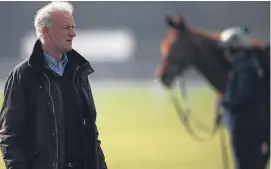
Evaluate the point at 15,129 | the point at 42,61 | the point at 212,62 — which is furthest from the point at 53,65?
the point at 212,62

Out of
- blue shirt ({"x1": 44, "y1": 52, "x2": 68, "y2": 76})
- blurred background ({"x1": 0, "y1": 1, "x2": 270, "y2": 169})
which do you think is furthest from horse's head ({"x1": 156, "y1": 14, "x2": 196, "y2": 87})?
blurred background ({"x1": 0, "y1": 1, "x2": 270, "y2": 169})

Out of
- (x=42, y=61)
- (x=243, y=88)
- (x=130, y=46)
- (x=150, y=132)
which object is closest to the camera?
(x=42, y=61)

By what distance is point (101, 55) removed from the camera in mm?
42094

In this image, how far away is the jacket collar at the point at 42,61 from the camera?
15.0 ft

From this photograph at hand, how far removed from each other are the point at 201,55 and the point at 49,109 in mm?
5284

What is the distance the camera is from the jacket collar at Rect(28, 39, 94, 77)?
15.0 ft

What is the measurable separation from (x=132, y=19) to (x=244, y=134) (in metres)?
37.1

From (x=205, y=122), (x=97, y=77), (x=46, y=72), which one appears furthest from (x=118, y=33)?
(x=46, y=72)

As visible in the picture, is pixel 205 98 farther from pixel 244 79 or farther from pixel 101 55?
pixel 244 79

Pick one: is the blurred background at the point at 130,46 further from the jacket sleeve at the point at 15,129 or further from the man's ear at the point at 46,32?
the jacket sleeve at the point at 15,129

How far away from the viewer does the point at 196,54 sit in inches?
387

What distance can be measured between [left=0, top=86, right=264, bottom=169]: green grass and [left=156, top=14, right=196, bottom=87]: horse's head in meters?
A: 1.65

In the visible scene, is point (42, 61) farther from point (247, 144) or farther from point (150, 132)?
point (150, 132)

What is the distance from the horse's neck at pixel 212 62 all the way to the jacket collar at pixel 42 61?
4.52 meters
